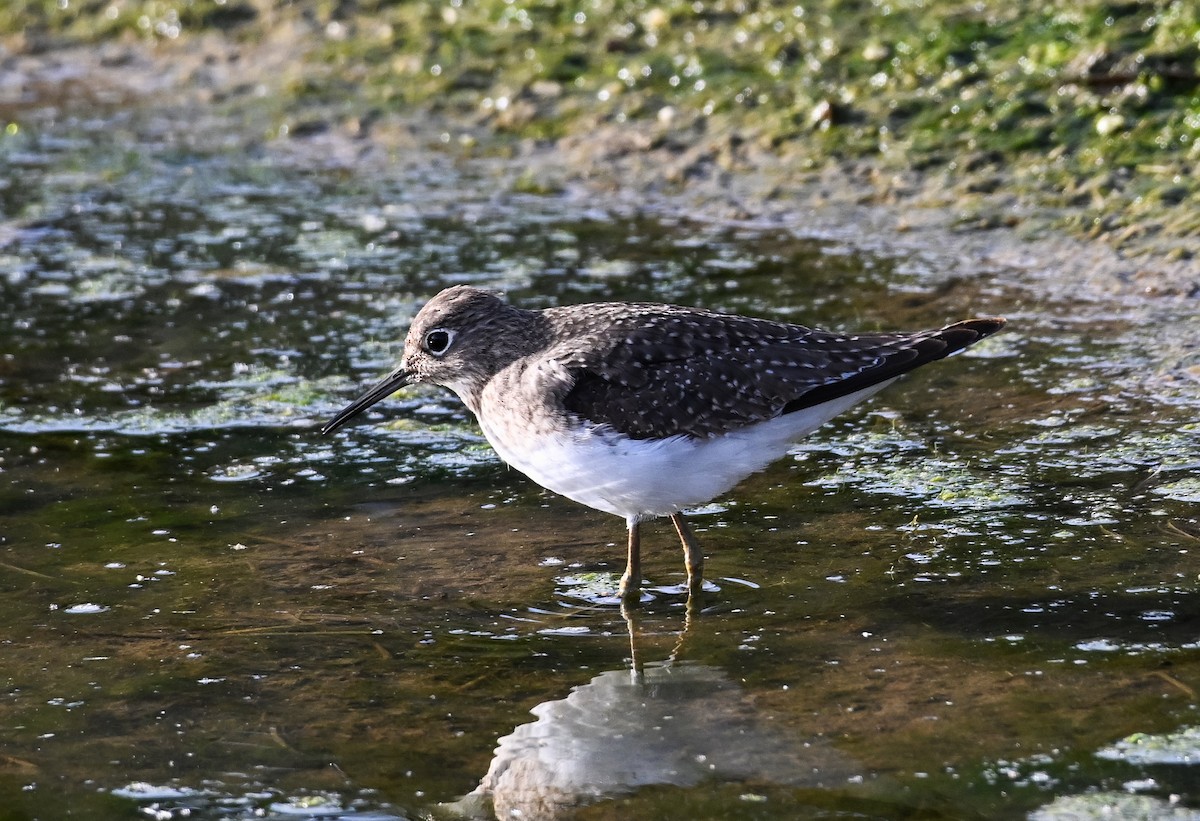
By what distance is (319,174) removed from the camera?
36.8 ft

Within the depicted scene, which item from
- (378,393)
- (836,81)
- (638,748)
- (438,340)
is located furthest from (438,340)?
(836,81)

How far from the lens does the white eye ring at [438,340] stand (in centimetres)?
640

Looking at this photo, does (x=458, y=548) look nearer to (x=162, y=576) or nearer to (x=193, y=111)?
(x=162, y=576)

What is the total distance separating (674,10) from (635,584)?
21.7 ft

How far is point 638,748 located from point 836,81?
6.65 m

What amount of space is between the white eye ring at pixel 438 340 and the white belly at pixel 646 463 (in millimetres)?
682

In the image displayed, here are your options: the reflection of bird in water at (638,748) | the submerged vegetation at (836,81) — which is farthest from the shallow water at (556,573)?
the submerged vegetation at (836,81)

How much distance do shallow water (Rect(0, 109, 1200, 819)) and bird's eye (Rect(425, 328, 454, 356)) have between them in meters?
0.66

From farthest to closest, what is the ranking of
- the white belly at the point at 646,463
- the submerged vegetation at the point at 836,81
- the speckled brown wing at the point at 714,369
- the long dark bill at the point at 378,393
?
the submerged vegetation at the point at 836,81, the long dark bill at the point at 378,393, the speckled brown wing at the point at 714,369, the white belly at the point at 646,463

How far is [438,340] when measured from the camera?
6.43m

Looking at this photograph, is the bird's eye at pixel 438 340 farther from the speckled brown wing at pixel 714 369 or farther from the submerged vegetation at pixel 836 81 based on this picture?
the submerged vegetation at pixel 836 81

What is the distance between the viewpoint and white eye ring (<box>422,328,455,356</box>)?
640 centimetres

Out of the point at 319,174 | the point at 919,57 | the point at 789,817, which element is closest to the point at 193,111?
the point at 319,174

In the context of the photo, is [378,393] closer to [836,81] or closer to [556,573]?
[556,573]
